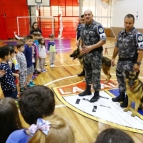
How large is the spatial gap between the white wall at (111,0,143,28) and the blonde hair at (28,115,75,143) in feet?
44.8

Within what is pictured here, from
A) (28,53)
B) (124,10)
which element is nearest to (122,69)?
(28,53)

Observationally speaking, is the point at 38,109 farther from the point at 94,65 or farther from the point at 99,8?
the point at 99,8

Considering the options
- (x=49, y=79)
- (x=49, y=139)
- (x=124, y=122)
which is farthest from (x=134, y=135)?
(x=49, y=79)

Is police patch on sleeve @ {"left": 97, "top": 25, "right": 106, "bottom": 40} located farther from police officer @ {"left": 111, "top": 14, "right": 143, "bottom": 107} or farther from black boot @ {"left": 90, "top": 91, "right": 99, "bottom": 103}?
black boot @ {"left": 90, "top": 91, "right": 99, "bottom": 103}

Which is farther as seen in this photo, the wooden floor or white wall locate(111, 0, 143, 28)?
white wall locate(111, 0, 143, 28)

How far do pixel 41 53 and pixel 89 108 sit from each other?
3.12m

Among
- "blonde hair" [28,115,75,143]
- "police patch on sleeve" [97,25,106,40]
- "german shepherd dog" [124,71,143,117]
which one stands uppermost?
"police patch on sleeve" [97,25,106,40]

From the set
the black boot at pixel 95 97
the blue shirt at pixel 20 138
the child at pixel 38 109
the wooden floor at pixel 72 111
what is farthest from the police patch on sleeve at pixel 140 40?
the blue shirt at pixel 20 138

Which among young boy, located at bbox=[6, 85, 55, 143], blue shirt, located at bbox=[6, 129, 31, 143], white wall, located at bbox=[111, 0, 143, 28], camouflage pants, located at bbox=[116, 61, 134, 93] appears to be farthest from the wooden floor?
white wall, located at bbox=[111, 0, 143, 28]

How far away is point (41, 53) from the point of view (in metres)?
6.56

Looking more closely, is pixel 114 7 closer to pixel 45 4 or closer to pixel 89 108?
pixel 45 4

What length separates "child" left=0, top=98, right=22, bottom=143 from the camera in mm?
1674

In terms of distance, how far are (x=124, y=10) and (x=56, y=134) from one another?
1589 cm

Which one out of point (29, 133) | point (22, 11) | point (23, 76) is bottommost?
point (23, 76)
